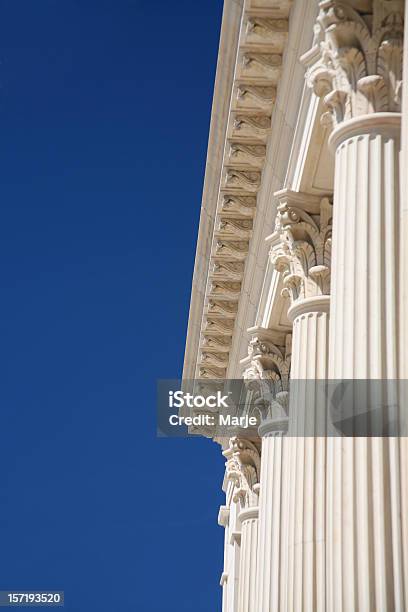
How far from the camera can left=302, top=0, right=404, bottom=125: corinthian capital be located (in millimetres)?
45969

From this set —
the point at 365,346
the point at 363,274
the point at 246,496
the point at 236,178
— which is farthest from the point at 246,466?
the point at 365,346

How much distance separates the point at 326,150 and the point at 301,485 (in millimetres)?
17355

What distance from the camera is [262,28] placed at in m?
61.6

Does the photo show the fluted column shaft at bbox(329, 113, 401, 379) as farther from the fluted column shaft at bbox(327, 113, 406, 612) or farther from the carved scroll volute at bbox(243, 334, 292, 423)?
the carved scroll volute at bbox(243, 334, 292, 423)

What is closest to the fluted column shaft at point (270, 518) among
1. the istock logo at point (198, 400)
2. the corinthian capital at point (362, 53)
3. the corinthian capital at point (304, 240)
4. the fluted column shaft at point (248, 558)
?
the fluted column shaft at point (248, 558)

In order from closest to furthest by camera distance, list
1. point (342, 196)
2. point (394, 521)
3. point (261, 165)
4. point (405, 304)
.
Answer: point (405, 304) < point (394, 521) < point (342, 196) < point (261, 165)

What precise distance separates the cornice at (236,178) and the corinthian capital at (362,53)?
12.9 meters

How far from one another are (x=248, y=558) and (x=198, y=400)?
27152 mm

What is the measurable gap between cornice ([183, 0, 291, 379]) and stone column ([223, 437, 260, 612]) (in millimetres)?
10474

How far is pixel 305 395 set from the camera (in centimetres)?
5841

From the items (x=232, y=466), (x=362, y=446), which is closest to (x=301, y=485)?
(x=362, y=446)

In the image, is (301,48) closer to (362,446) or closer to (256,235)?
(256,235)

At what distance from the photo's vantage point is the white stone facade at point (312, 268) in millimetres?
40156
